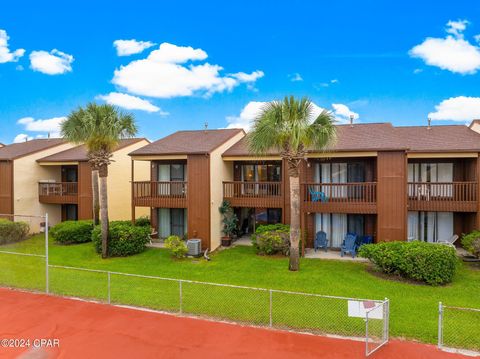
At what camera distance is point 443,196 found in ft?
55.5

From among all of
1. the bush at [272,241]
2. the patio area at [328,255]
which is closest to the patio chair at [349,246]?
the patio area at [328,255]

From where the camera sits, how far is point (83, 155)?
24359mm

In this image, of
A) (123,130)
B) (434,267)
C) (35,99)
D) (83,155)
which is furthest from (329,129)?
(35,99)

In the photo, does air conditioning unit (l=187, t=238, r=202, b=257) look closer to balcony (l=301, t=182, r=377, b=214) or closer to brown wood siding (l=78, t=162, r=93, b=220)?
balcony (l=301, t=182, r=377, b=214)

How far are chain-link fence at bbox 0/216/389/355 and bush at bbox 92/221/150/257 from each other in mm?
2939

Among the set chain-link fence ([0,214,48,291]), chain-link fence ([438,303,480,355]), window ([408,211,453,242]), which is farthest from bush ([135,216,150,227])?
chain-link fence ([438,303,480,355])

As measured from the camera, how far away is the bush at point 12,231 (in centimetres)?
1783

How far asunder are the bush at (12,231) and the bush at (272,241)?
1263 centimetres

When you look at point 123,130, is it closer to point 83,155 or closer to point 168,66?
point 83,155

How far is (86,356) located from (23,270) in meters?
8.32

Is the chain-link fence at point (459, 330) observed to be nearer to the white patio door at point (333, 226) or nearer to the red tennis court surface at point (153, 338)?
the red tennis court surface at point (153, 338)

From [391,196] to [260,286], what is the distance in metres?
7.91

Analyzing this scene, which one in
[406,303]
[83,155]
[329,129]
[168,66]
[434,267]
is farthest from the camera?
[168,66]

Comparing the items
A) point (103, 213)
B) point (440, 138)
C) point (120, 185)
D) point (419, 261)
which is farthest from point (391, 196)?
point (120, 185)
